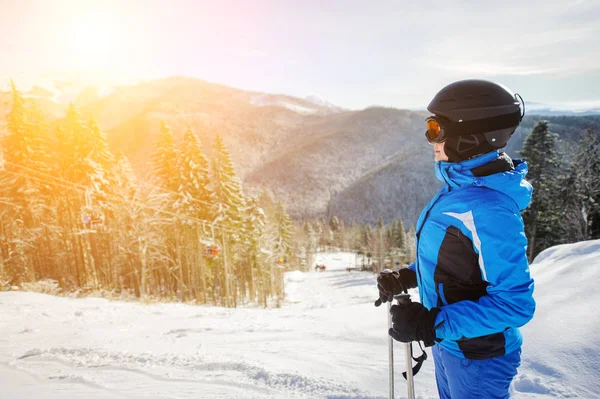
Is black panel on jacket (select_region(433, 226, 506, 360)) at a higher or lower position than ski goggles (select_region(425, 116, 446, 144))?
lower

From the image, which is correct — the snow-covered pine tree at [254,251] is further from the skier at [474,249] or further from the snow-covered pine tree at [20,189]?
the skier at [474,249]

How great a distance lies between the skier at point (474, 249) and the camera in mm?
1736

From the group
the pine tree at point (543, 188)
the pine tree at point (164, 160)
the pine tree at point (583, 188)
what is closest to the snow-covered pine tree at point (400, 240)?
the pine tree at point (543, 188)

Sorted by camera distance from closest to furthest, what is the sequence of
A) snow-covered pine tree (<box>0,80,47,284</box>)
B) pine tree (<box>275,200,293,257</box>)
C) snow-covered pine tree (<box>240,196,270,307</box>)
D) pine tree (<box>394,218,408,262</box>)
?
snow-covered pine tree (<box>0,80,47,284</box>)
snow-covered pine tree (<box>240,196,270,307</box>)
pine tree (<box>275,200,293,257</box>)
pine tree (<box>394,218,408,262</box>)

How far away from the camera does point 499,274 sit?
1.73 meters

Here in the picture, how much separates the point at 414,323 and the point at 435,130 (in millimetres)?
1282

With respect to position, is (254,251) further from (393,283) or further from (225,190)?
(393,283)

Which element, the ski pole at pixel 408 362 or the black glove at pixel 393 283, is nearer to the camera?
the ski pole at pixel 408 362

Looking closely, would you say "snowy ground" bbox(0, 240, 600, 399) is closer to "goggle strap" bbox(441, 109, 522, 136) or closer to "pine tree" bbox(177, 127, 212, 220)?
"goggle strap" bbox(441, 109, 522, 136)

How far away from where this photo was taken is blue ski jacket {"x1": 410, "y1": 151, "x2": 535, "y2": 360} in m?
1.73

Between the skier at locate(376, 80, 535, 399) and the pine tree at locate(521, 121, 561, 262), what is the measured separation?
1098 inches

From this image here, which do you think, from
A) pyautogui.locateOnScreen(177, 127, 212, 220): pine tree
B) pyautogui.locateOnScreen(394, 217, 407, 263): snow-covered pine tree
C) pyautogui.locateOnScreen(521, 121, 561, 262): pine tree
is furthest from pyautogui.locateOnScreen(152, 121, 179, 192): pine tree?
pyautogui.locateOnScreen(394, 217, 407, 263): snow-covered pine tree

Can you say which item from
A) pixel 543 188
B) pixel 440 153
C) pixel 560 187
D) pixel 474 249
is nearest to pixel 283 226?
A: pixel 543 188

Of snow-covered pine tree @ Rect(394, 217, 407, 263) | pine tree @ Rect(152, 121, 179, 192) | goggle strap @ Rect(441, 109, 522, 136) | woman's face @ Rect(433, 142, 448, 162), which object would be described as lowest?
snow-covered pine tree @ Rect(394, 217, 407, 263)
